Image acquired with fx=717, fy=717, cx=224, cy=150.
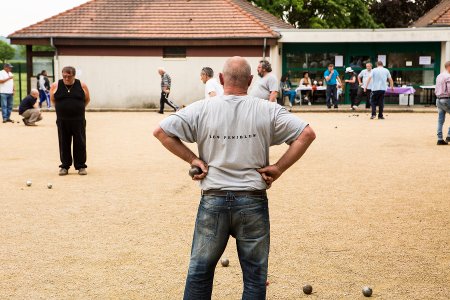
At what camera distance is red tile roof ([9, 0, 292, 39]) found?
1243 inches

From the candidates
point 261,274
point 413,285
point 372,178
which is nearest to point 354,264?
point 413,285

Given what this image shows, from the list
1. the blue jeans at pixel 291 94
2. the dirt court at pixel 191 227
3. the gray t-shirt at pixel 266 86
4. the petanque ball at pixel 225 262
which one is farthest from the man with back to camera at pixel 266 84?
the blue jeans at pixel 291 94

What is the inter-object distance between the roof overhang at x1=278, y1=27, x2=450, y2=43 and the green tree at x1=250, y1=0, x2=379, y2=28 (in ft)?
35.0

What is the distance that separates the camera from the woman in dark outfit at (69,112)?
11.3 metres

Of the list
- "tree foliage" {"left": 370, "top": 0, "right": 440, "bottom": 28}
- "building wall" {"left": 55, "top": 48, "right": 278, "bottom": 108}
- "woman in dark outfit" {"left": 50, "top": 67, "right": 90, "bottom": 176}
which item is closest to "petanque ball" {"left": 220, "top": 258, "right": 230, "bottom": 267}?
"woman in dark outfit" {"left": 50, "top": 67, "right": 90, "bottom": 176}

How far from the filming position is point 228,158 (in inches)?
166

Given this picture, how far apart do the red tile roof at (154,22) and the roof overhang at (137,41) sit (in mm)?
143

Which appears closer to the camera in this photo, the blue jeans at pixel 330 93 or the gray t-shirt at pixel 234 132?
the gray t-shirt at pixel 234 132

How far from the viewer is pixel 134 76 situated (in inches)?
1259

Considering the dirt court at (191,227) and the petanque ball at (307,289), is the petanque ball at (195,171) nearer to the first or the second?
the dirt court at (191,227)

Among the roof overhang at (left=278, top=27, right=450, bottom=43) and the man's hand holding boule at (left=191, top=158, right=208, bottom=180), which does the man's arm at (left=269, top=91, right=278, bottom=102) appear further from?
the roof overhang at (left=278, top=27, right=450, bottom=43)

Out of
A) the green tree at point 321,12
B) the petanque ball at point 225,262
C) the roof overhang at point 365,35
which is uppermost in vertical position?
the green tree at point 321,12

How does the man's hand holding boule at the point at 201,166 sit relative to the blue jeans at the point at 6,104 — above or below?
above

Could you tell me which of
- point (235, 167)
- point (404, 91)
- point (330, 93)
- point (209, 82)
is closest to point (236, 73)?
point (235, 167)
